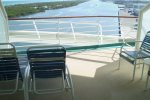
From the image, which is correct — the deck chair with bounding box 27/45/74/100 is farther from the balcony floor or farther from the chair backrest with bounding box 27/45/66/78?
the balcony floor

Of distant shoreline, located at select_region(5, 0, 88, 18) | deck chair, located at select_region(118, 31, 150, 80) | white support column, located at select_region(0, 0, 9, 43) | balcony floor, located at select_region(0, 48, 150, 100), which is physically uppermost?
distant shoreline, located at select_region(5, 0, 88, 18)

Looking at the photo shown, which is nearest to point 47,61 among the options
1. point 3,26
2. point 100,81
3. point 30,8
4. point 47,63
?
point 47,63

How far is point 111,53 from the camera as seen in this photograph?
4.53 metres

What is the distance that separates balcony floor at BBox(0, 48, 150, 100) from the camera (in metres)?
2.73

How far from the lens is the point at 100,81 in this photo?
3.17 m

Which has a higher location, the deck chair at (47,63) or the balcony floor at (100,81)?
the deck chair at (47,63)

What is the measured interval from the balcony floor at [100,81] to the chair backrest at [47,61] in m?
0.43

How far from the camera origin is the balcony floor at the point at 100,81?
8.96 ft

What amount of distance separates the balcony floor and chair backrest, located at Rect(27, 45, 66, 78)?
435 millimetres

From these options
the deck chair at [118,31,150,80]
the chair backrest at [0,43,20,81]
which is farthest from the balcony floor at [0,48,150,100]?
the chair backrest at [0,43,20,81]

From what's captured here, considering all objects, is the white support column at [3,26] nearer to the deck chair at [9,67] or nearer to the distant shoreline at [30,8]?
the deck chair at [9,67]

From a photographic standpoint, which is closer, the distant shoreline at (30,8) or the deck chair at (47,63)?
the deck chair at (47,63)

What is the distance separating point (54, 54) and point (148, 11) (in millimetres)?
2278

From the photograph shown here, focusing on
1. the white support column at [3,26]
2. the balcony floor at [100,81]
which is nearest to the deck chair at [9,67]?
the balcony floor at [100,81]
